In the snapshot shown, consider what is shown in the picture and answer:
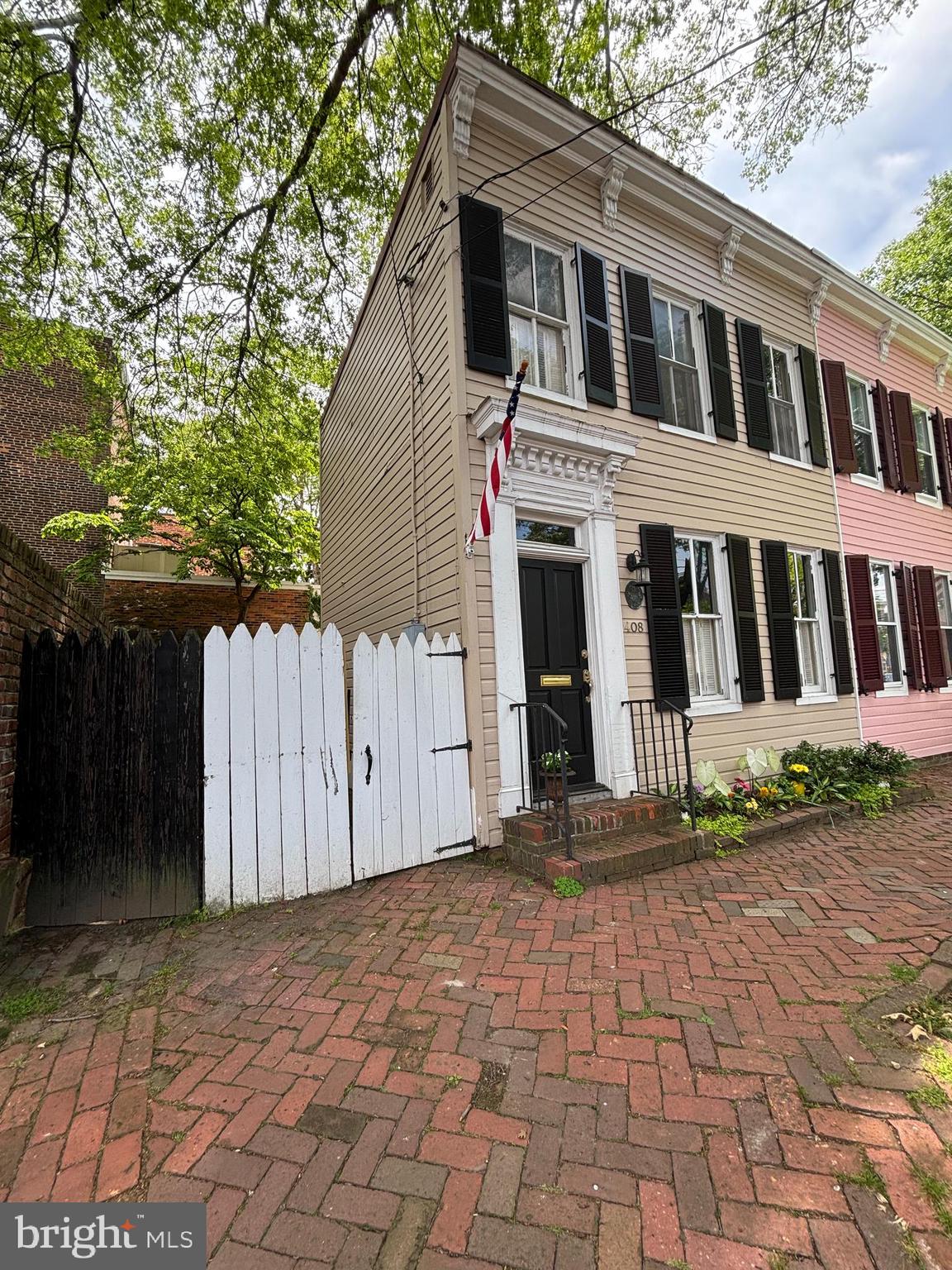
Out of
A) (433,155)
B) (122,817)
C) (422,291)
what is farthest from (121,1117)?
(433,155)

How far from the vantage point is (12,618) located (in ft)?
11.1

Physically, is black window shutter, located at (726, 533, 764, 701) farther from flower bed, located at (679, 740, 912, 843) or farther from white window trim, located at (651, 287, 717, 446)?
white window trim, located at (651, 287, 717, 446)

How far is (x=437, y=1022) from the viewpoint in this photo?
2.30 meters


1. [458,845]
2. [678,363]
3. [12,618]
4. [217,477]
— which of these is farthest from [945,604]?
[217,477]

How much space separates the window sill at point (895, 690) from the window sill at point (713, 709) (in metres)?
3.42

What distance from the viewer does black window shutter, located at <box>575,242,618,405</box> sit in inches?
218

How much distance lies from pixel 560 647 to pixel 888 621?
6617mm

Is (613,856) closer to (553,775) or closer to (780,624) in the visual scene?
(553,775)

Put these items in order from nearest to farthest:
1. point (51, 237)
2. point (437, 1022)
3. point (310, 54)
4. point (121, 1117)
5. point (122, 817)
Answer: point (121, 1117) → point (437, 1022) → point (122, 817) → point (310, 54) → point (51, 237)

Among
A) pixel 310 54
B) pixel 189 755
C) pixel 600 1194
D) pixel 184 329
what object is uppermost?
pixel 310 54

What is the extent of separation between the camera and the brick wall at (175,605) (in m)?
13.9

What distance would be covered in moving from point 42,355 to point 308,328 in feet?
12.4

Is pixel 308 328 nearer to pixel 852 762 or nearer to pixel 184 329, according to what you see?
pixel 184 329

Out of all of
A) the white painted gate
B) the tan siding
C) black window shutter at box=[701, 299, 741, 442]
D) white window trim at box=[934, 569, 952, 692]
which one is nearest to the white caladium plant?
the tan siding
